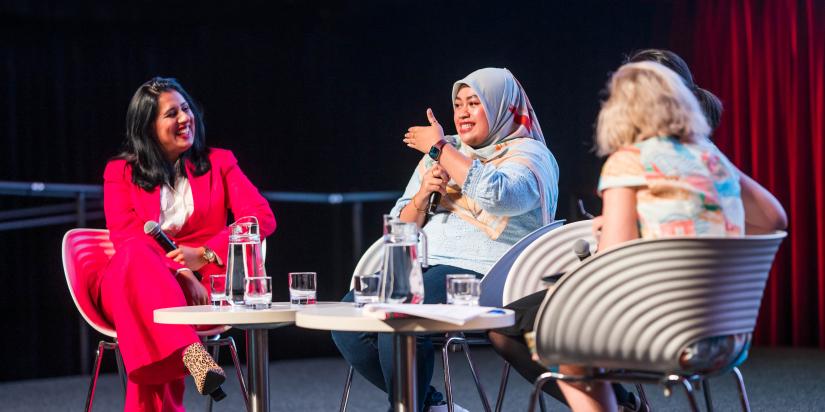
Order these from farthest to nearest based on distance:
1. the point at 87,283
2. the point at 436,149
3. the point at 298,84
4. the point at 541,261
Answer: the point at 298,84
the point at 87,283
the point at 436,149
the point at 541,261

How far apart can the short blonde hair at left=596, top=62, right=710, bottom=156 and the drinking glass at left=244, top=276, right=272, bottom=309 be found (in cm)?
77

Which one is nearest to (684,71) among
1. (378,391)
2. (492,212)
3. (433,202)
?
(492,212)

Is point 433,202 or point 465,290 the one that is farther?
point 433,202

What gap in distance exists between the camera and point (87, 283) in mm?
2730

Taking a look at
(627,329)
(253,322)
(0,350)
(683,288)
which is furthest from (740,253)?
(0,350)

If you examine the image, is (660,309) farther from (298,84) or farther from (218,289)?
(298,84)

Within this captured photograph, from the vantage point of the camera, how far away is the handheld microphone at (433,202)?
2.58 metres

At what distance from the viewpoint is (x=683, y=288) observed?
1501mm

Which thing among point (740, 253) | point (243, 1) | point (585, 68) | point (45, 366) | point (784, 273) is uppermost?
point (243, 1)

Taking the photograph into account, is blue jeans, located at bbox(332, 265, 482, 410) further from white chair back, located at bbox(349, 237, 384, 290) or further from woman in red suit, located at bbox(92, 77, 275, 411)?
woman in red suit, located at bbox(92, 77, 275, 411)

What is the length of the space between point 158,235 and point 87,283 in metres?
0.29

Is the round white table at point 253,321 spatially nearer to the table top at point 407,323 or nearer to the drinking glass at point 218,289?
the drinking glass at point 218,289

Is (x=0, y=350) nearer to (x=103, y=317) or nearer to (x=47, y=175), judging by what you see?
(x=47, y=175)

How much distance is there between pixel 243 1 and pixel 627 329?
4.50 m
